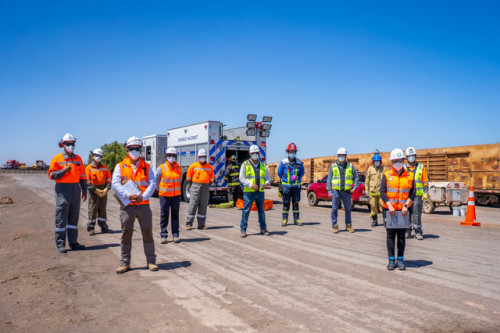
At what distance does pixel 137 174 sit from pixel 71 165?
7.83ft

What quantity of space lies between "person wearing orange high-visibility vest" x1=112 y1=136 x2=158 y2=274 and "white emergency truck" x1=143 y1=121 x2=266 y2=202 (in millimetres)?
10998

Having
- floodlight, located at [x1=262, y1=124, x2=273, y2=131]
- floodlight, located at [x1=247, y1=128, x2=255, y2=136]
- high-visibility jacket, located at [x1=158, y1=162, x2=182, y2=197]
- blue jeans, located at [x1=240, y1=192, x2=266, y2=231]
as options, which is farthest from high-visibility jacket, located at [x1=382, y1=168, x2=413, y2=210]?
floodlight, located at [x1=262, y1=124, x2=273, y2=131]

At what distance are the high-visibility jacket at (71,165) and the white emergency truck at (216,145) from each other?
9474mm

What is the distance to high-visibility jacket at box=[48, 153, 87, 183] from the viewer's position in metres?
7.61

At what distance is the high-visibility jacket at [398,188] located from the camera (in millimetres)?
6453

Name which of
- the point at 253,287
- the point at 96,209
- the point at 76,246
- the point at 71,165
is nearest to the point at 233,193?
the point at 96,209

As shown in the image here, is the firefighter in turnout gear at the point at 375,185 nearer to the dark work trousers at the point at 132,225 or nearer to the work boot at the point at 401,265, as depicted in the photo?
the work boot at the point at 401,265

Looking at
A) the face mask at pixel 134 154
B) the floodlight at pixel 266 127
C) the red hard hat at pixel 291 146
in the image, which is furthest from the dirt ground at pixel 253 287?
the floodlight at pixel 266 127

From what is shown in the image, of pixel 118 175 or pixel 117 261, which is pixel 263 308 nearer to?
pixel 118 175

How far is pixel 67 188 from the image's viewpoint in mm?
7711

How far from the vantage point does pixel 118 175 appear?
608 centimetres

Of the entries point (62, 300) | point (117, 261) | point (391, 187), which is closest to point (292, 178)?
point (391, 187)

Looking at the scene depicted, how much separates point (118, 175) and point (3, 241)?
504cm

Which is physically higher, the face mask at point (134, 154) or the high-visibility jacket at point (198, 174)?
the face mask at point (134, 154)
